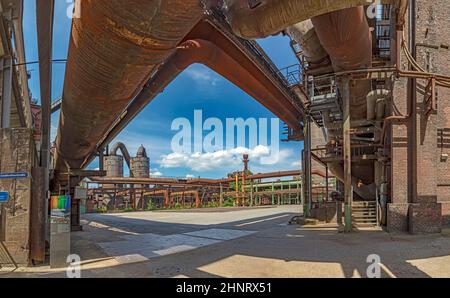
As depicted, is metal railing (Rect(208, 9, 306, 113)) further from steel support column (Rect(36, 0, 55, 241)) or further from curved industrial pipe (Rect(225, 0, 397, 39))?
curved industrial pipe (Rect(225, 0, 397, 39))

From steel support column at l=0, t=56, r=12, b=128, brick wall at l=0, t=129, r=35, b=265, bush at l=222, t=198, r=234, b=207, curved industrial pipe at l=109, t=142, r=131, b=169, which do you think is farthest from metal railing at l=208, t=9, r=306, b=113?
curved industrial pipe at l=109, t=142, r=131, b=169

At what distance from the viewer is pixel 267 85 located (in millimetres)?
13289

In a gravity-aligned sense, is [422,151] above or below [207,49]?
below

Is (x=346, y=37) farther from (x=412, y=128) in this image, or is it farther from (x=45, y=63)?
(x=45, y=63)

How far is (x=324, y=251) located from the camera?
6668 millimetres

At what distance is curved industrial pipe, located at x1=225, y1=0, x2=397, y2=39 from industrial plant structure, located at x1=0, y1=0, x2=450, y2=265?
0.05 feet

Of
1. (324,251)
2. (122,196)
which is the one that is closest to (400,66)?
(324,251)

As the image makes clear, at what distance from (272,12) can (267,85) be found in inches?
353

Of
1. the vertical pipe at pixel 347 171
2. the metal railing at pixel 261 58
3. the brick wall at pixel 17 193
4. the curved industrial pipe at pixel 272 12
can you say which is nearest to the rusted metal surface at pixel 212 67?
the metal railing at pixel 261 58

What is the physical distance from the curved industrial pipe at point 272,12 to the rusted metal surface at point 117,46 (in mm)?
1295

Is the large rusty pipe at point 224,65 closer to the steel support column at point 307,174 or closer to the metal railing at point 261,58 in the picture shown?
the metal railing at point 261,58

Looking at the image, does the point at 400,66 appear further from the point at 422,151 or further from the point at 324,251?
the point at 324,251

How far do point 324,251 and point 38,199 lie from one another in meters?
5.35

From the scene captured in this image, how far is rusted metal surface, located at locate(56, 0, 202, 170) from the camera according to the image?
10.8ft
